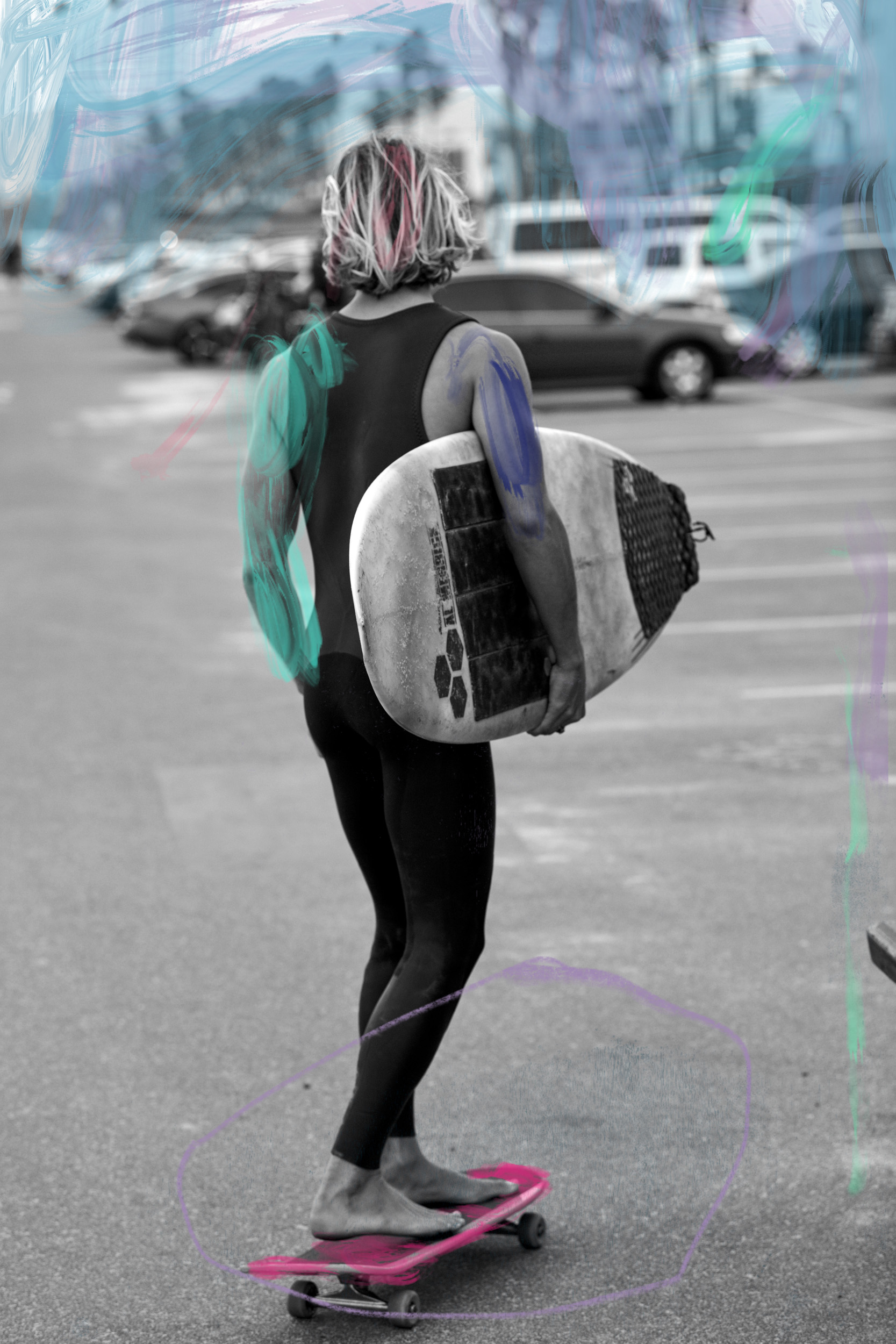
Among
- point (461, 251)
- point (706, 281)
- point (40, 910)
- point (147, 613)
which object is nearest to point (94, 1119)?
point (40, 910)

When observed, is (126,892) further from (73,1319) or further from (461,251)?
(461,251)

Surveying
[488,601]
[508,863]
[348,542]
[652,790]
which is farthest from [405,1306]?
[652,790]

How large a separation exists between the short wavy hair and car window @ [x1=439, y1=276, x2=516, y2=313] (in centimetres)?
1910

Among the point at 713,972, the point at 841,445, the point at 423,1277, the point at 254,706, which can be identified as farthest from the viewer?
the point at 841,445

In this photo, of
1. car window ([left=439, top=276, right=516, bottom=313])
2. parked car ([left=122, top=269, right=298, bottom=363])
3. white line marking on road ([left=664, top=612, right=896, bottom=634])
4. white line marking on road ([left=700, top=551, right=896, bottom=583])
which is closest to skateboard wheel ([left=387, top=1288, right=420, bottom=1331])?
white line marking on road ([left=664, top=612, right=896, bottom=634])

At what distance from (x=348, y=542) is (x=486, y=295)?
19.4 metres

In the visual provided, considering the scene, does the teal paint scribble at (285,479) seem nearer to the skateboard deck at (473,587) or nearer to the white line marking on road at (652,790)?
the skateboard deck at (473,587)

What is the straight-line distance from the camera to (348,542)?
3.05 metres

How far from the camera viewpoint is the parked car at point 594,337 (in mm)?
21234

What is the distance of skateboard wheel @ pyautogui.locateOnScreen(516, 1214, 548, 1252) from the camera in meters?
3.28

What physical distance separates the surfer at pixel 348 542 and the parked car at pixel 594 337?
1815cm

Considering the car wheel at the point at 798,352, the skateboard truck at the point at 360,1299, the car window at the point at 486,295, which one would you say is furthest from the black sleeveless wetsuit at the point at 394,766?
the car window at the point at 486,295

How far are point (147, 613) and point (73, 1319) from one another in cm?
688

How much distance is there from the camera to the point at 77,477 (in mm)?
15727
